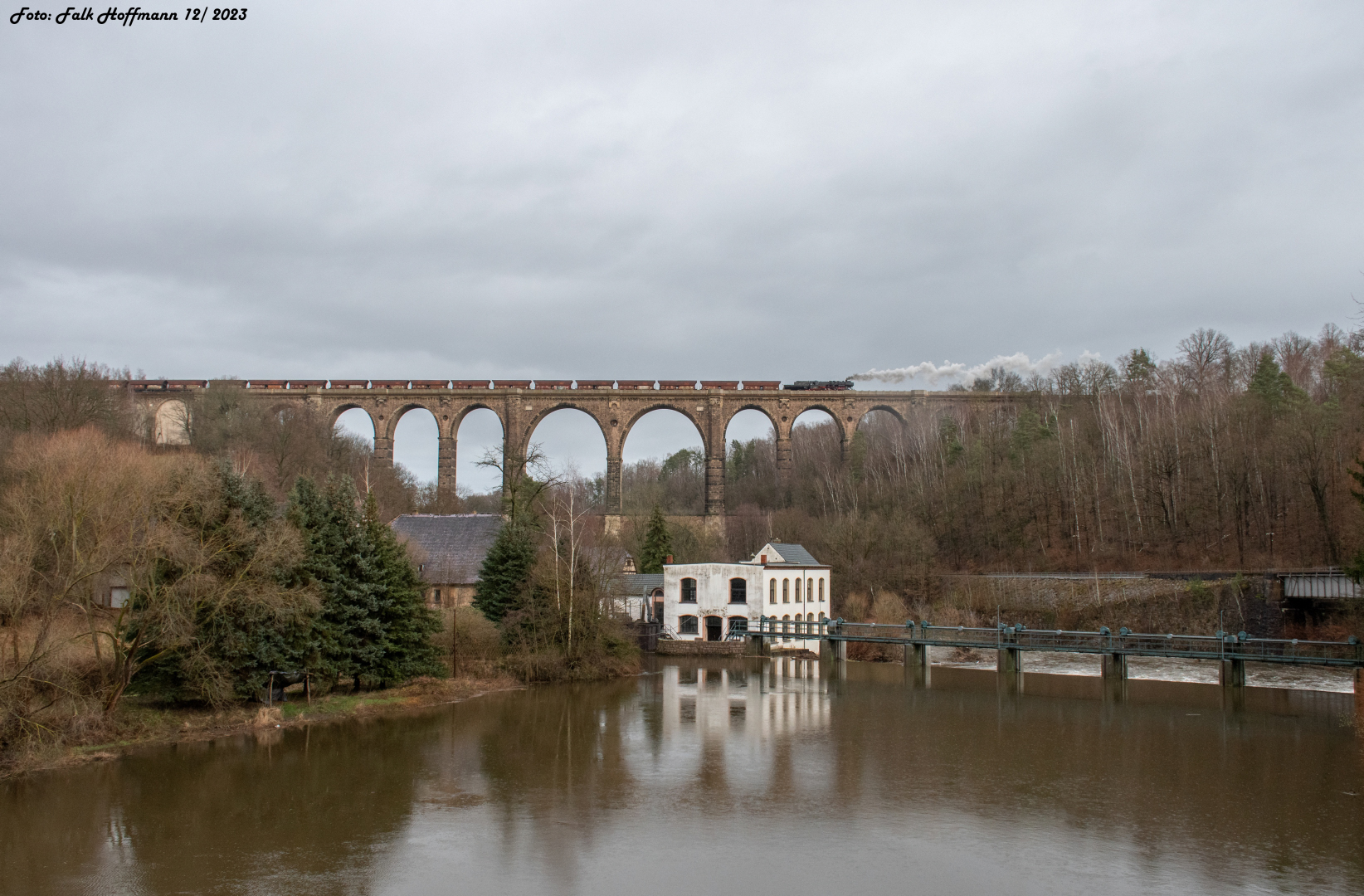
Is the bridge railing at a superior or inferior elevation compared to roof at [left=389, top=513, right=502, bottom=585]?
inferior

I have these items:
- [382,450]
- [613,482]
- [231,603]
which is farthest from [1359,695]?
[382,450]

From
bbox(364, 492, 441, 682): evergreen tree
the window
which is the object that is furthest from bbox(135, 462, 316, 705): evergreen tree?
the window

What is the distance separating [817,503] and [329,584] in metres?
37.4

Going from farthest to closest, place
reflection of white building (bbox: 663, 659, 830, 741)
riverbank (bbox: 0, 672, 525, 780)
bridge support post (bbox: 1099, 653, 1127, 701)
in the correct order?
1. bridge support post (bbox: 1099, 653, 1127, 701)
2. reflection of white building (bbox: 663, 659, 830, 741)
3. riverbank (bbox: 0, 672, 525, 780)

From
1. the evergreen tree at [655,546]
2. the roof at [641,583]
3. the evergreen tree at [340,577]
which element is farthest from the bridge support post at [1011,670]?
the evergreen tree at [655,546]

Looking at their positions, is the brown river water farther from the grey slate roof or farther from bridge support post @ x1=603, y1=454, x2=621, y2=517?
bridge support post @ x1=603, y1=454, x2=621, y2=517

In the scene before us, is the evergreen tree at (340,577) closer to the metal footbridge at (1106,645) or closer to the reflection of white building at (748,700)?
the reflection of white building at (748,700)

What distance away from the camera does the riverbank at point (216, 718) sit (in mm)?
15094

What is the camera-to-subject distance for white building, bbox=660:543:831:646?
34438 millimetres

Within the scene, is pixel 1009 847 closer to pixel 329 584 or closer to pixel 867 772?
pixel 867 772

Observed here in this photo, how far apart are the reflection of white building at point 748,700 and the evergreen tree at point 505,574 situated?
16.6 ft

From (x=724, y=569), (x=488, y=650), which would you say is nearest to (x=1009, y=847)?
(x=488, y=650)

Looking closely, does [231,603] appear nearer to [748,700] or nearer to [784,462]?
[748,700]

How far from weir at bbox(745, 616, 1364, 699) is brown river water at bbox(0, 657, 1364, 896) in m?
2.32
